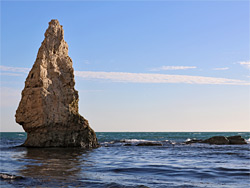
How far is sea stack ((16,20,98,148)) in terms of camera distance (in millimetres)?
34688

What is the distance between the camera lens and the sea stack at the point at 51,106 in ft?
114

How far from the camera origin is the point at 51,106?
35125 millimetres

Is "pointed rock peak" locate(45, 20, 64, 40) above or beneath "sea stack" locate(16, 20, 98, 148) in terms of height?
above

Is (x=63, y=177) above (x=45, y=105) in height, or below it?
below

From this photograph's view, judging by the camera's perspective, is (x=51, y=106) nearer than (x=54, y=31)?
Yes

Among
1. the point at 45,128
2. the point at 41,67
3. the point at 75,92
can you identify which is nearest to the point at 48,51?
the point at 41,67

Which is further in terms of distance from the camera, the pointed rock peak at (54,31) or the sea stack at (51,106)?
the pointed rock peak at (54,31)

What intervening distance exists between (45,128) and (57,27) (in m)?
12.5

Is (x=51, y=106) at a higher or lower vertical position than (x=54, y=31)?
lower

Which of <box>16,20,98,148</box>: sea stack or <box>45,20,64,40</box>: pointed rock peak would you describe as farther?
<box>45,20,64,40</box>: pointed rock peak

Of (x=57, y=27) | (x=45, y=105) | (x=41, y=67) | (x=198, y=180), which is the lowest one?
(x=198, y=180)

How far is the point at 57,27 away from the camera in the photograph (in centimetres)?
3894

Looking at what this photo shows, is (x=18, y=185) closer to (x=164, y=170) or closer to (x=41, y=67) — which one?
(x=164, y=170)

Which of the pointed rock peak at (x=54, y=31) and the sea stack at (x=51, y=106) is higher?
the pointed rock peak at (x=54, y=31)
